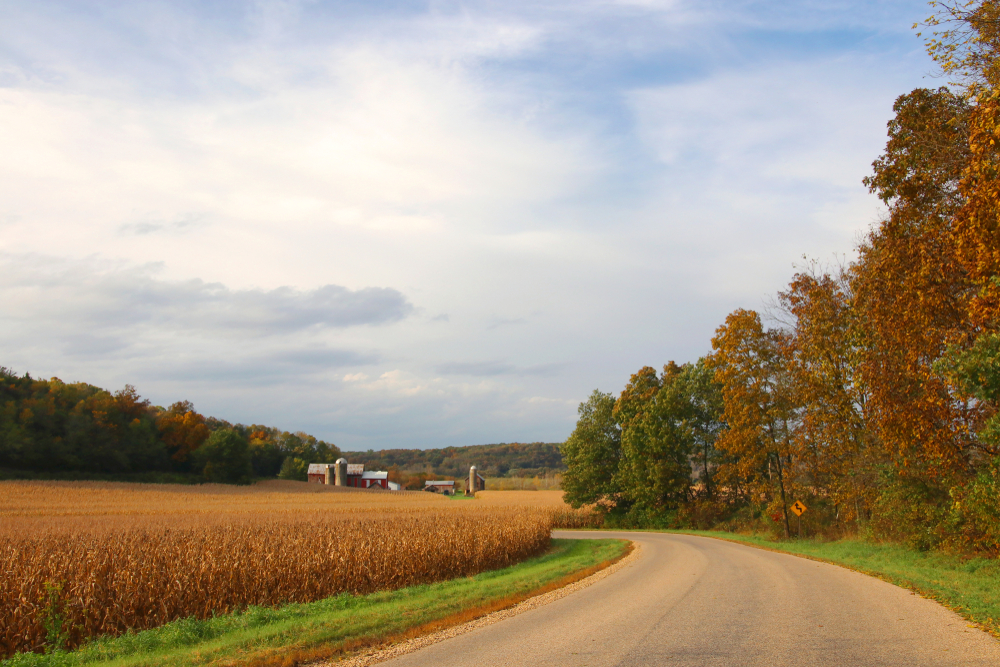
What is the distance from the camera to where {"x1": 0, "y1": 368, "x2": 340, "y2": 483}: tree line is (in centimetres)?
6003

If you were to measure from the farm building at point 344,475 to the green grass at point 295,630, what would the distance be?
88.8 meters

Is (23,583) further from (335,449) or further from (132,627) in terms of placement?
(335,449)

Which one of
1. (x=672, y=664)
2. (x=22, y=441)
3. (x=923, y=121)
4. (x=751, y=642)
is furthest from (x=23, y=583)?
(x=22, y=441)

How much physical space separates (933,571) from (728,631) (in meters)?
10.9

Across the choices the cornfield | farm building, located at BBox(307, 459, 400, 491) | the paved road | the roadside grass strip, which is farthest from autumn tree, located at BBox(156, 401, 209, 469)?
the paved road

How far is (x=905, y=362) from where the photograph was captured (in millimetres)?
17062

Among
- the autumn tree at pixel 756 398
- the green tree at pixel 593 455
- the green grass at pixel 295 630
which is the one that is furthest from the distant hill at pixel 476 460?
the green grass at pixel 295 630

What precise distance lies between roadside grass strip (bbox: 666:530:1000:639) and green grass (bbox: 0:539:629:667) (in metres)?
7.91

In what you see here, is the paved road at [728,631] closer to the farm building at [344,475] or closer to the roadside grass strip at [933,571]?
the roadside grass strip at [933,571]

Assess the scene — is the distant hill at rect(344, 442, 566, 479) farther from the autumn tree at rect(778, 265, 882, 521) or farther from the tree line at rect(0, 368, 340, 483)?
the autumn tree at rect(778, 265, 882, 521)

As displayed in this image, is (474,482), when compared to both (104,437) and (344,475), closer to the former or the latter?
(344,475)

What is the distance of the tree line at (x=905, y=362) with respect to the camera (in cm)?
1173

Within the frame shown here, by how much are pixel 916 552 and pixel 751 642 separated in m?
15.9

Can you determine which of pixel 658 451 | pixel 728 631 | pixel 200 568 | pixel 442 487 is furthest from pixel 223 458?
pixel 728 631
